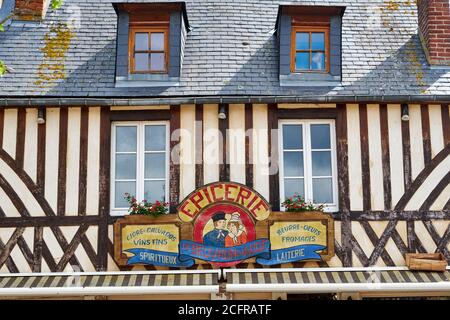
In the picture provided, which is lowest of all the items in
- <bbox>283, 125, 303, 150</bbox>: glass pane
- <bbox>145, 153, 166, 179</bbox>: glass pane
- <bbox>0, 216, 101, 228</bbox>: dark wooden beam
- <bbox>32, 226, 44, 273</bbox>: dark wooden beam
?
<bbox>32, 226, 44, 273</bbox>: dark wooden beam

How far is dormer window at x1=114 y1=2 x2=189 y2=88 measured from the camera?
384 inches

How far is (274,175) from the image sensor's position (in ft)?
30.7

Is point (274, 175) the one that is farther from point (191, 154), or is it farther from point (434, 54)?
point (434, 54)

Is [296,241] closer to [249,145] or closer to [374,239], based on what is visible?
[374,239]

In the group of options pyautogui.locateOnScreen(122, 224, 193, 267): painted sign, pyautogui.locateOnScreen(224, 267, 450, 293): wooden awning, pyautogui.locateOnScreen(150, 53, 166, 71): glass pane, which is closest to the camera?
pyautogui.locateOnScreen(224, 267, 450, 293): wooden awning

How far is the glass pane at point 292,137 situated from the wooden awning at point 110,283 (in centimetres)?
196

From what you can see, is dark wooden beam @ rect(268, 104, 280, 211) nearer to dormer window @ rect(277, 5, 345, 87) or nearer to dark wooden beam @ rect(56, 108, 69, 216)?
dormer window @ rect(277, 5, 345, 87)

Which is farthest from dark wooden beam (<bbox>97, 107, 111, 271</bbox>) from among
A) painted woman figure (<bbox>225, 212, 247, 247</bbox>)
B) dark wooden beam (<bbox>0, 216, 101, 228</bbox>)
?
painted woman figure (<bbox>225, 212, 247, 247</bbox>)

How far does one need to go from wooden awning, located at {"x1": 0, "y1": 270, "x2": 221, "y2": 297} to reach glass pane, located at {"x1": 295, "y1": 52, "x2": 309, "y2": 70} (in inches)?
120

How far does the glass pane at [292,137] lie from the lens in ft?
31.3

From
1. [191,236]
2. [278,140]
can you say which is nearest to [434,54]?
[278,140]

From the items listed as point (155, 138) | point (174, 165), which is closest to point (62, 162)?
point (155, 138)

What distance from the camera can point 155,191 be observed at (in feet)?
30.8

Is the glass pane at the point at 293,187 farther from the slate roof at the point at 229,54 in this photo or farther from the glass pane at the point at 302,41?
the glass pane at the point at 302,41
